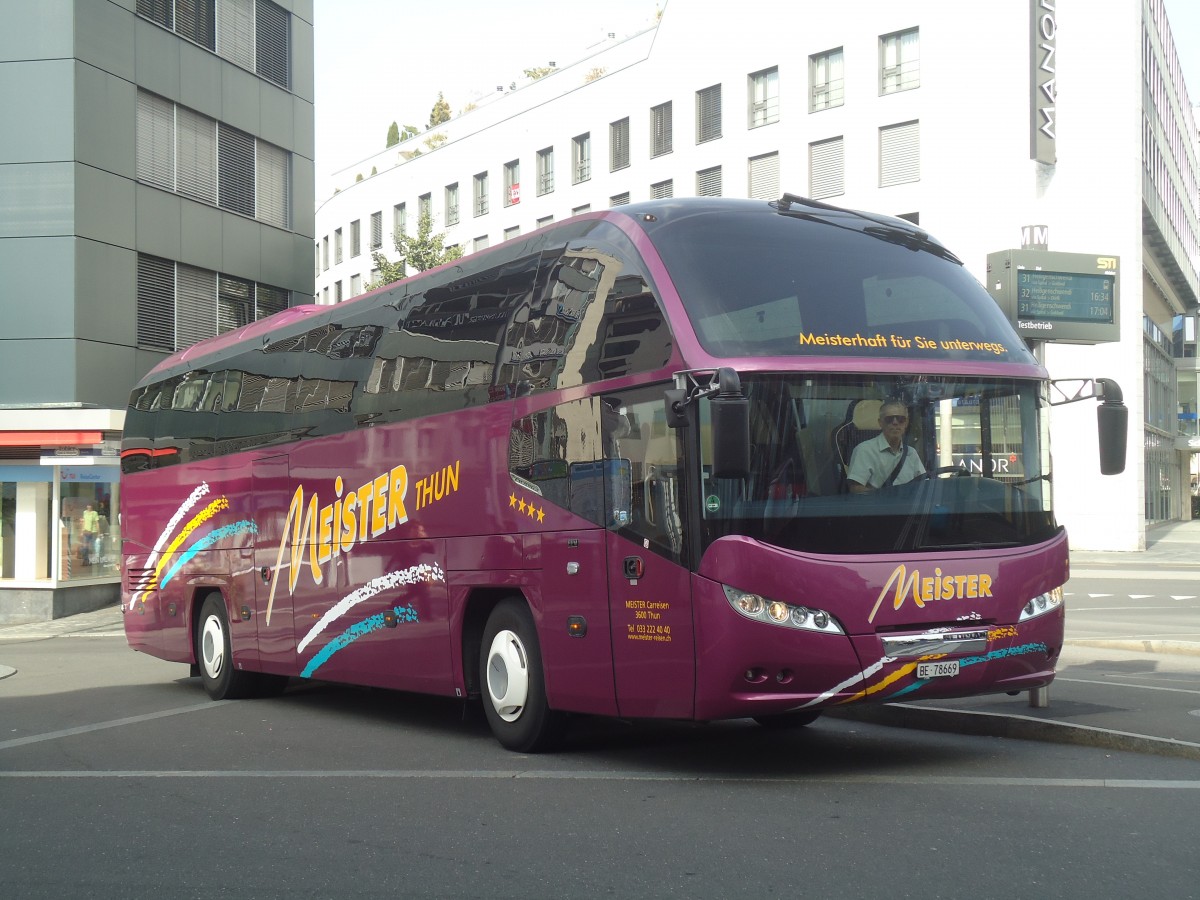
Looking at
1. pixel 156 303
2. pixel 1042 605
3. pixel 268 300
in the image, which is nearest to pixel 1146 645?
pixel 1042 605

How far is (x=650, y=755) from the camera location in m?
9.28

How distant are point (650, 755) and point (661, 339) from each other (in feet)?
9.24

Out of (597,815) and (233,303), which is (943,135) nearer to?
(233,303)

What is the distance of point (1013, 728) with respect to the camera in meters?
9.17

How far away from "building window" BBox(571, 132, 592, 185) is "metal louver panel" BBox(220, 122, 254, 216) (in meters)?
23.1

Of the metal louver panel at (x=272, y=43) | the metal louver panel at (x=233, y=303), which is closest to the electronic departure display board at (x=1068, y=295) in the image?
the metal louver panel at (x=272, y=43)

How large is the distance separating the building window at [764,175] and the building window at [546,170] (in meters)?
10.7

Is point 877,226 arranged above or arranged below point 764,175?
below

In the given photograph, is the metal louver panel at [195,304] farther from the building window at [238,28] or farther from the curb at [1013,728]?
the curb at [1013,728]

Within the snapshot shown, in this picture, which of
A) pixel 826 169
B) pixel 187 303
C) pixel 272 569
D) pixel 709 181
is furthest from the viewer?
pixel 709 181

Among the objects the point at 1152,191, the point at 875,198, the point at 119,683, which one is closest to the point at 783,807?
the point at 119,683

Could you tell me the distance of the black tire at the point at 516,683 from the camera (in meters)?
9.22

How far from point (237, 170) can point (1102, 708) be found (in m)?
24.1

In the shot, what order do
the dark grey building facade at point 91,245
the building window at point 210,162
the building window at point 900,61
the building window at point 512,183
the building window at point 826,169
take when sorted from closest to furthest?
the dark grey building facade at point 91,245 < the building window at point 210,162 < the building window at point 900,61 < the building window at point 826,169 < the building window at point 512,183
